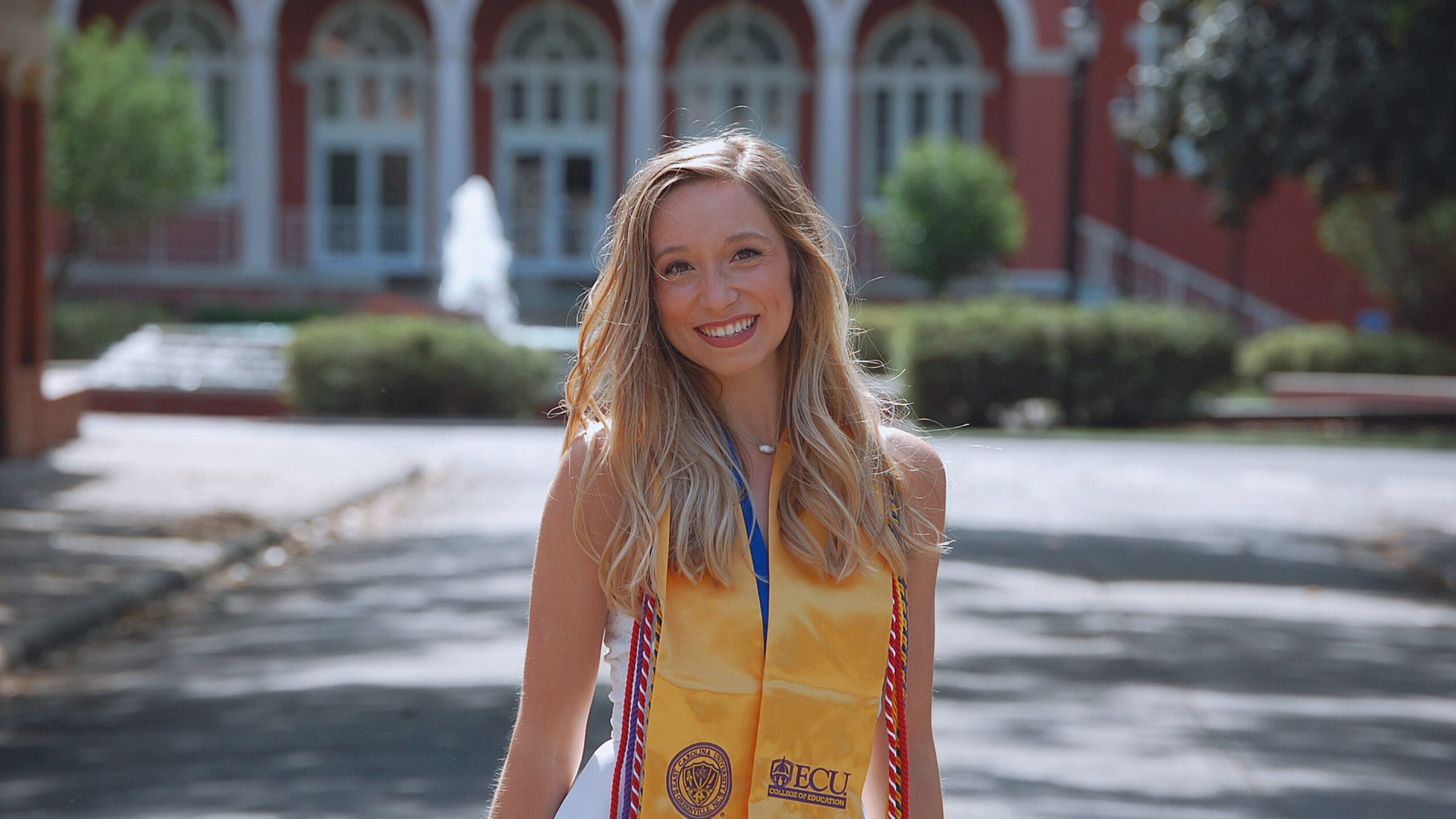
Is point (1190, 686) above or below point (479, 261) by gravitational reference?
below

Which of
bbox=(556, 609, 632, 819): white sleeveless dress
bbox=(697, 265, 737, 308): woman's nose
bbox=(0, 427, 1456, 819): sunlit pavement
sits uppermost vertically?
bbox=(697, 265, 737, 308): woman's nose

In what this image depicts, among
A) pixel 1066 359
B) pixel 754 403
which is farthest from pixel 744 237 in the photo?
pixel 1066 359

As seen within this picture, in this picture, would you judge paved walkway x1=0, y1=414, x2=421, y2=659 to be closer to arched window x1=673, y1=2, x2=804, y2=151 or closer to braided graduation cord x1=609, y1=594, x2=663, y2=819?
braided graduation cord x1=609, y1=594, x2=663, y2=819

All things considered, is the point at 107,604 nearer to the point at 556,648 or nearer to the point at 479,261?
the point at 556,648

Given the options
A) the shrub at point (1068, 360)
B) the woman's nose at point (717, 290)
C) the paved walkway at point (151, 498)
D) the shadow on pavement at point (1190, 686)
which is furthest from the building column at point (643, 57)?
the woman's nose at point (717, 290)

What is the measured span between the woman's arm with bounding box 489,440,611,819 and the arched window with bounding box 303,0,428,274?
35.2 metres

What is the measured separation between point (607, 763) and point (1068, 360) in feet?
66.5

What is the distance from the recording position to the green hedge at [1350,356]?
95.3 ft

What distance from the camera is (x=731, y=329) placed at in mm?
2398

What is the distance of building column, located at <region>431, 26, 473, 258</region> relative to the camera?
35.1 m

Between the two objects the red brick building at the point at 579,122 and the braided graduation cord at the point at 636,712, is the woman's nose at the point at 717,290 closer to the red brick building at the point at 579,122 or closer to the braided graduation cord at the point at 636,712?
the braided graduation cord at the point at 636,712

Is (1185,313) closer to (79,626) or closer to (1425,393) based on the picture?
(1425,393)

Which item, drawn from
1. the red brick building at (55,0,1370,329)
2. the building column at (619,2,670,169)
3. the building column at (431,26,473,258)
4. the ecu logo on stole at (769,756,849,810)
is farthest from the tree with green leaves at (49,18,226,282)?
the ecu logo on stole at (769,756,849,810)

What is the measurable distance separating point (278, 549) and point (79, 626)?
119 inches
